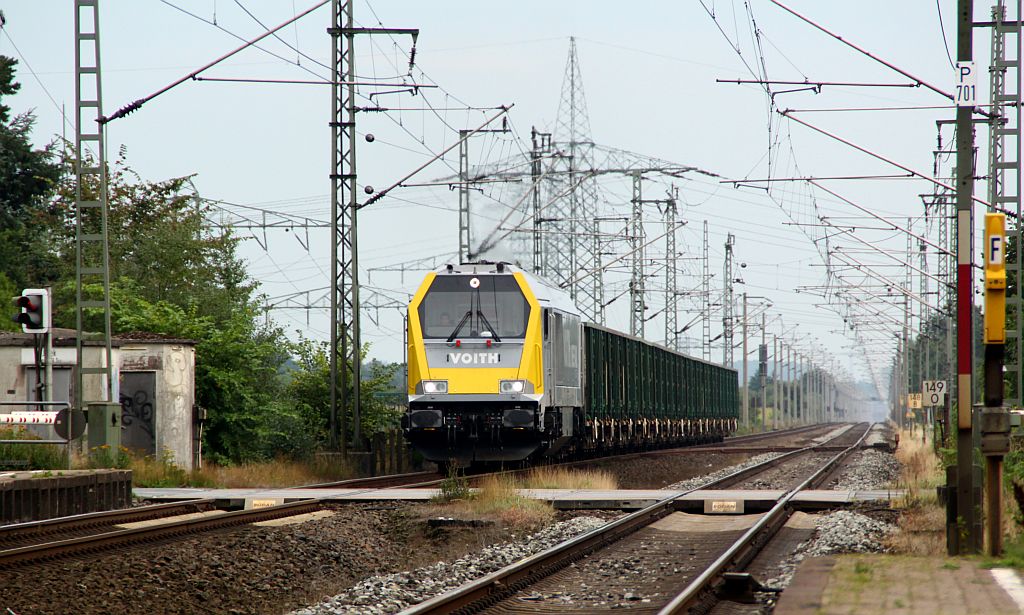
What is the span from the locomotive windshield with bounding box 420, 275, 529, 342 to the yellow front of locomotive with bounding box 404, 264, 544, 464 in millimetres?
18

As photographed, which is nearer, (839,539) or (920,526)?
(839,539)

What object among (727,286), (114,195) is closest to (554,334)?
(114,195)

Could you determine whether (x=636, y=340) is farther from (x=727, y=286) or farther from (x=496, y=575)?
(x=727, y=286)

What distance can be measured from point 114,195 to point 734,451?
2143 cm

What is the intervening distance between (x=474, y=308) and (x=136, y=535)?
11.5m

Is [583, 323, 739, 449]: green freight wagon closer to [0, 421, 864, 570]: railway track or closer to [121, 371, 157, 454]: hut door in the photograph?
[121, 371, 157, 454]: hut door

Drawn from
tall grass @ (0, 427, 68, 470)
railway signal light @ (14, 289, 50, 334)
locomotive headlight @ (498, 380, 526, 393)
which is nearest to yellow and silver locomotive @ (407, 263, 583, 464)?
locomotive headlight @ (498, 380, 526, 393)

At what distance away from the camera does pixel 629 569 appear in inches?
469

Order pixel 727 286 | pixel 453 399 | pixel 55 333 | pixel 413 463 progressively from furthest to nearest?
pixel 727 286 → pixel 413 463 → pixel 55 333 → pixel 453 399

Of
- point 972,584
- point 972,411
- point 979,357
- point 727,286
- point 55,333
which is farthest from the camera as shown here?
point 727,286

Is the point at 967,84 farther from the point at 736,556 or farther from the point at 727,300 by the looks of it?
the point at 727,300

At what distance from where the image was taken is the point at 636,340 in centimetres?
3725

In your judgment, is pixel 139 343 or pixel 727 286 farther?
pixel 727 286

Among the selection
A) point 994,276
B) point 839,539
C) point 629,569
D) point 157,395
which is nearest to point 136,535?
point 629,569
